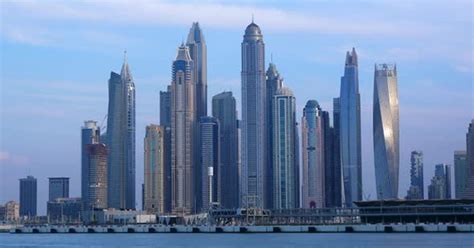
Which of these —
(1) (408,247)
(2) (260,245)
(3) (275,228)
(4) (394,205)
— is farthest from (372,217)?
(1) (408,247)

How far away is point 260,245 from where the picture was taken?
12794 centimetres

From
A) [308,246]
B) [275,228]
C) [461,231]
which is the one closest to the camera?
[308,246]

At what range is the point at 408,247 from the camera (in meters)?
112

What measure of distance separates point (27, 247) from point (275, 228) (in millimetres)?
66599

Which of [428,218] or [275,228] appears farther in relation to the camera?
[275,228]

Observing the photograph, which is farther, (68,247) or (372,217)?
(372,217)

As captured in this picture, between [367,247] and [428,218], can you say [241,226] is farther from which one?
[367,247]

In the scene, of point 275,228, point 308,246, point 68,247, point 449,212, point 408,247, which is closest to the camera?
point 408,247

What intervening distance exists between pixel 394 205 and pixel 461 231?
70.1 feet

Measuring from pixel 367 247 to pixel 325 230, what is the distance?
70.3 meters

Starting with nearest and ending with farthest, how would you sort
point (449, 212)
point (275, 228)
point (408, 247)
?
point (408, 247) < point (449, 212) < point (275, 228)

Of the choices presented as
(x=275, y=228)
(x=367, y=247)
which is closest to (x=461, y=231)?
(x=275, y=228)

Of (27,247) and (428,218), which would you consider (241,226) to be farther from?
(27,247)

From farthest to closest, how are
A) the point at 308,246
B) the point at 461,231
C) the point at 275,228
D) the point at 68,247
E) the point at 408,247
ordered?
the point at 275,228 → the point at 461,231 → the point at 68,247 → the point at 308,246 → the point at 408,247
